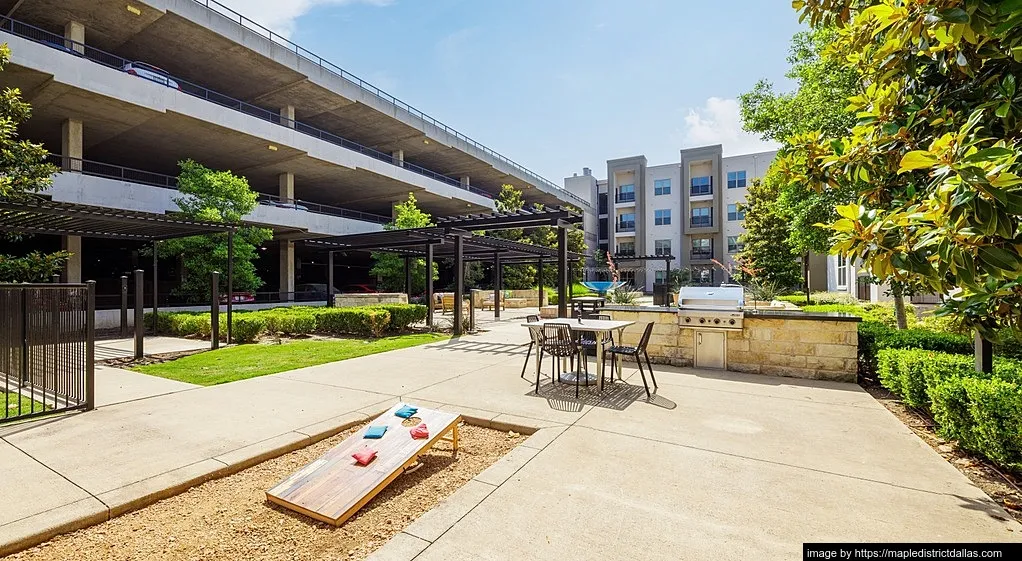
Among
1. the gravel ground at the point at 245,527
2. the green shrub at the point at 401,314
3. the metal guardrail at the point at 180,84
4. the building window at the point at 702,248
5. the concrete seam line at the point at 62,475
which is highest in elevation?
the metal guardrail at the point at 180,84

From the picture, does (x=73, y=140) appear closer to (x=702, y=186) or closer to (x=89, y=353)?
(x=89, y=353)

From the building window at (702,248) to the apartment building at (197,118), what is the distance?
22997 mm

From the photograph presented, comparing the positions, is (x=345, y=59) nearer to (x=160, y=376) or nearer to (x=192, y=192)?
(x=192, y=192)

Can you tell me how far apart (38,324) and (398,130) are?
25.1 metres

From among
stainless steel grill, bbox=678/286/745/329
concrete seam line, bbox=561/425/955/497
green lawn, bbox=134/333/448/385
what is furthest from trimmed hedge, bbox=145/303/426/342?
concrete seam line, bbox=561/425/955/497

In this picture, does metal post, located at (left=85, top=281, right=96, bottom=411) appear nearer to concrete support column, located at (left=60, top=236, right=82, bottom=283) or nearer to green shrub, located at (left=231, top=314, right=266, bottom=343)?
green shrub, located at (left=231, top=314, right=266, bottom=343)

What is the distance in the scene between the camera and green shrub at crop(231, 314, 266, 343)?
1171 cm

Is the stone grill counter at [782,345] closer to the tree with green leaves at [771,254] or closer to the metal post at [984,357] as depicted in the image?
the metal post at [984,357]

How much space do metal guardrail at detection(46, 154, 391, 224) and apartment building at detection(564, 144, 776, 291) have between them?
968 inches

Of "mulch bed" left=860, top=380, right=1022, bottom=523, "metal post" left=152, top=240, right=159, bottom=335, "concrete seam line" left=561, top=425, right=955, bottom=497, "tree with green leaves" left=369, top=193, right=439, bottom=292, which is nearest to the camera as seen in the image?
"mulch bed" left=860, top=380, right=1022, bottom=523

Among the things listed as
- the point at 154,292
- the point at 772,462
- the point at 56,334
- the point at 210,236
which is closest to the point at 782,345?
the point at 772,462

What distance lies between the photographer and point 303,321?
13.2 metres

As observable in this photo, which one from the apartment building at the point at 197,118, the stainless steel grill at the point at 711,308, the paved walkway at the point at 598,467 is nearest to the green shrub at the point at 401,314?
the paved walkway at the point at 598,467

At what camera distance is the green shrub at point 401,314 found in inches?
552
